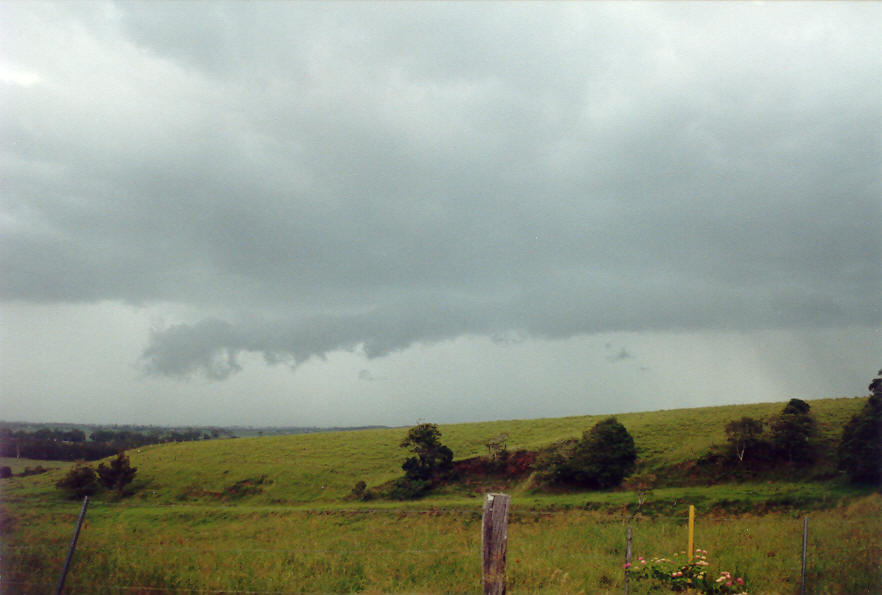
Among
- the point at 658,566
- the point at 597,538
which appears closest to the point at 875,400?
the point at 597,538

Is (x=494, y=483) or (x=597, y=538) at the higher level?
(x=597, y=538)

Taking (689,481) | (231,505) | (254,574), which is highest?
(254,574)

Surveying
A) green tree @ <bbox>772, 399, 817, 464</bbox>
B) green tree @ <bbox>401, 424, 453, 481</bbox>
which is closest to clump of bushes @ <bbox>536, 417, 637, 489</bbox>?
green tree @ <bbox>401, 424, 453, 481</bbox>

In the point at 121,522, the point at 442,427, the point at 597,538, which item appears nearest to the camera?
the point at 597,538

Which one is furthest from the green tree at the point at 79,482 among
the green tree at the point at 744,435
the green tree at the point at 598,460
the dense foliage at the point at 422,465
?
the green tree at the point at 744,435

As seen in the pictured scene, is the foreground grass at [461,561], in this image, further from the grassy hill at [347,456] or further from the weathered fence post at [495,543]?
the grassy hill at [347,456]

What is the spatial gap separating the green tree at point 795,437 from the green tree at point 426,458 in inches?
961

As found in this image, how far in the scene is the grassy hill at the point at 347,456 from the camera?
4456 centimetres

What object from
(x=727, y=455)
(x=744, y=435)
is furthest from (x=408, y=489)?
(x=744, y=435)

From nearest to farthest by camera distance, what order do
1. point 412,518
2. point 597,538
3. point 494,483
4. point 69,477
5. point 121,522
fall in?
point 597,538 < point 412,518 < point 121,522 < point 494,483 < point 69,477

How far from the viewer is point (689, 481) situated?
127ft

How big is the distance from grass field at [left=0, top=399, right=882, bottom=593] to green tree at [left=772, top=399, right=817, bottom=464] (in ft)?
8.40

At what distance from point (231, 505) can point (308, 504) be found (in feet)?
20.6

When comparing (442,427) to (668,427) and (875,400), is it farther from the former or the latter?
(875,400)
